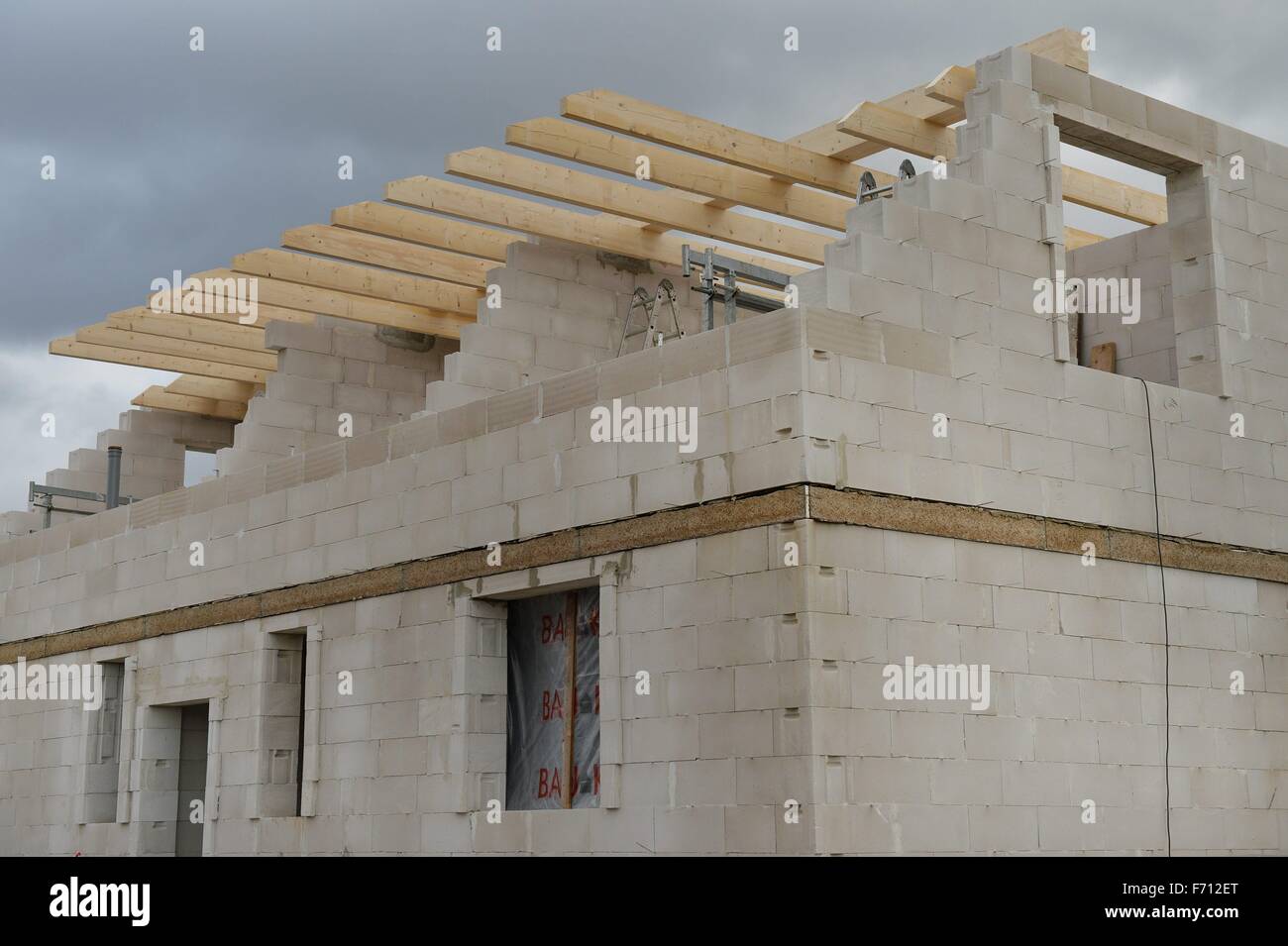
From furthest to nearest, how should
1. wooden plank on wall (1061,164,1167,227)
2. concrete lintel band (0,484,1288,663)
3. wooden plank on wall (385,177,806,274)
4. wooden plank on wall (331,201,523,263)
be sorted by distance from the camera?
wooden plank on wall (331,201,523,263)
wooden plank on wall (1061,164,1167,227)
wooden plank on wall (385,177,806,274)
concrete lintel band (0,484,1288,663)

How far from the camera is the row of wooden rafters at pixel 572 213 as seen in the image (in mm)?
16531

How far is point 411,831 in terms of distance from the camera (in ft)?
50.0

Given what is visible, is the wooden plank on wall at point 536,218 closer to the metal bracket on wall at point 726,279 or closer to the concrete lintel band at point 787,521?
the metal bracket on wall at point 726,279

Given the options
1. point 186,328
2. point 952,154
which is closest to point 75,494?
point 186,328

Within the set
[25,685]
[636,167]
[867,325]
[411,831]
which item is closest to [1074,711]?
[867,325]

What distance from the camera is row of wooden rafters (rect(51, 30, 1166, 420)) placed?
16531 millimetres

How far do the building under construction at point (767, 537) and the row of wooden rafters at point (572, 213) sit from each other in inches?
2.4

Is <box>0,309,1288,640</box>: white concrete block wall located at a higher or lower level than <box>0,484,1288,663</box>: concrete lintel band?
higher

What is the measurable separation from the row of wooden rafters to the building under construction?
0.06 metres

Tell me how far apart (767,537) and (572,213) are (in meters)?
7.90

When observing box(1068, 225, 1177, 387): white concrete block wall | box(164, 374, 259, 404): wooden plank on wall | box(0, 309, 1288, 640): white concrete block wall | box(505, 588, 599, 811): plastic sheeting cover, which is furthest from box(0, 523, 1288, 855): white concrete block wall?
box(164, 374, 259, 404): wooden plank on wall

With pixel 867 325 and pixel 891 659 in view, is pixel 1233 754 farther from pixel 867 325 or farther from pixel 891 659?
pixel 867 325

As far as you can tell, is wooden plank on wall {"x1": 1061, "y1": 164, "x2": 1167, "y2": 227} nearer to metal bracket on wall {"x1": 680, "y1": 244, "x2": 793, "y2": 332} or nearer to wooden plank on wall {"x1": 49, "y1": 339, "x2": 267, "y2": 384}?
metal bracket on wall {"x1": 680, "y1": 244, "x2": 793, "y2": 332}

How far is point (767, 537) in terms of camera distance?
12492 mm
